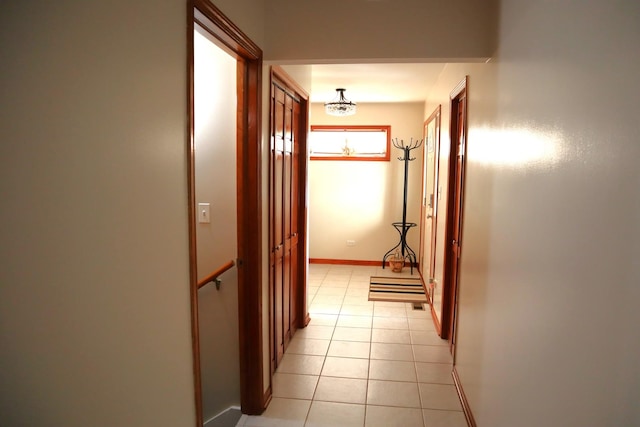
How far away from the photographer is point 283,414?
2635 mm

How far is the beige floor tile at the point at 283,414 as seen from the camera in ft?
8.31

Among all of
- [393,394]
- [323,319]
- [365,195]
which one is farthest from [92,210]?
[365,195]

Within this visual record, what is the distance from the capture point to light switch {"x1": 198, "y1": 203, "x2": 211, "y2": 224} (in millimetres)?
2822

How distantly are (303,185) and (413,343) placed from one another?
5.90 feet

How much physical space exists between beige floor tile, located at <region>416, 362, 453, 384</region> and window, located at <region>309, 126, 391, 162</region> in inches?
154

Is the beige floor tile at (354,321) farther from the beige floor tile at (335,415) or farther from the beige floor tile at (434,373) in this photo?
the beige floor tile at (335,415)

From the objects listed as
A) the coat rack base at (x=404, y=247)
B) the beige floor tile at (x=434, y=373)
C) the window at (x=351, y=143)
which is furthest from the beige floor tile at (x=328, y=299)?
the window at (x=351, y=143)

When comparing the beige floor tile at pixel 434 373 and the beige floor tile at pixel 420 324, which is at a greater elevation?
the beige floor tile at pixel 420 324

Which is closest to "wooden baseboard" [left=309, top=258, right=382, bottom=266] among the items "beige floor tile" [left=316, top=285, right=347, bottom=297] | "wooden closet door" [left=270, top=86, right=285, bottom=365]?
"beige floor tile" [left=316, top=285, right=347, bottom=297]

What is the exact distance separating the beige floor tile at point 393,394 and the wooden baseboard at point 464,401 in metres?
0.29

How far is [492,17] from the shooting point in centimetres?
221

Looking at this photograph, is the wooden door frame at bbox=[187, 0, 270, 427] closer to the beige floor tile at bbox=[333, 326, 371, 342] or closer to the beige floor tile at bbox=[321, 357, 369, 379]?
the beige floor tile at bbox=[321, 357, 369, 379]

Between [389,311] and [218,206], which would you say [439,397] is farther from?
[218,206]

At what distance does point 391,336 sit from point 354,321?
1.63 feet
